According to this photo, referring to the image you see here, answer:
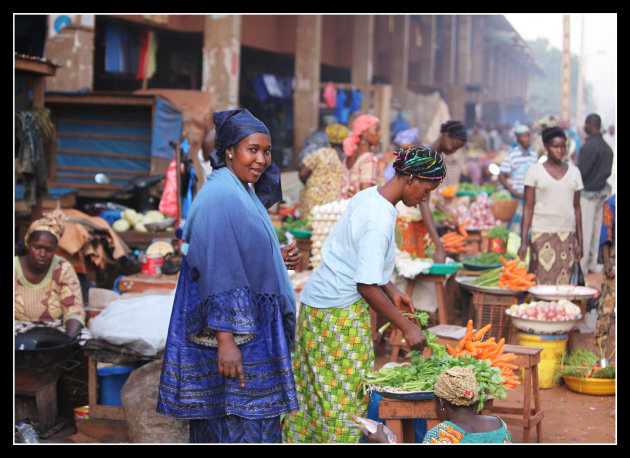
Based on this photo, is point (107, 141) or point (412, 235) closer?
point (412, 235)

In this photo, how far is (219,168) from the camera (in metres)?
2.89

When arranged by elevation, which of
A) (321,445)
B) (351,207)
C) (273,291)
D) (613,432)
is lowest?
(613,432)

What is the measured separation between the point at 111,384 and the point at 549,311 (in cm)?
338

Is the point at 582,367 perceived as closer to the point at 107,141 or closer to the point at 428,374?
the point at 428,374

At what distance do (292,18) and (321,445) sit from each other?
547 inches

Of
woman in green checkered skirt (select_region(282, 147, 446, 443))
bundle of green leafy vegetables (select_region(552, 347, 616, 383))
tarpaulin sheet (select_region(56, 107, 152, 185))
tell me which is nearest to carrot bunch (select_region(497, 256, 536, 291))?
bundle of green leafy vegetables (select_region(552, 347, 616, 383))

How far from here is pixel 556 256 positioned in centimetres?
631

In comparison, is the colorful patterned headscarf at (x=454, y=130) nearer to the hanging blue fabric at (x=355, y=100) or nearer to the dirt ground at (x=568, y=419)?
the dirt ground at (x=568, y=419)

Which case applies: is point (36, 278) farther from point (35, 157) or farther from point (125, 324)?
point (35, 157)

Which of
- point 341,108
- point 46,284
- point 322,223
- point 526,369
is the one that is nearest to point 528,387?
point 526,369

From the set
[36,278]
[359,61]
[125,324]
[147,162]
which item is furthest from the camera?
[359,61]

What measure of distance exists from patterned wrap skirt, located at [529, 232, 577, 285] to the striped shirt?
12.4 ft

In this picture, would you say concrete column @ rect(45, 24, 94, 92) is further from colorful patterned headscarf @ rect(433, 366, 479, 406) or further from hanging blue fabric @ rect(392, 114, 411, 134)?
hanging blue fabric @ rect(392, 114, 411, 134)

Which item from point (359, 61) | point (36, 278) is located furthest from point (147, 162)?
point (359, 61)
